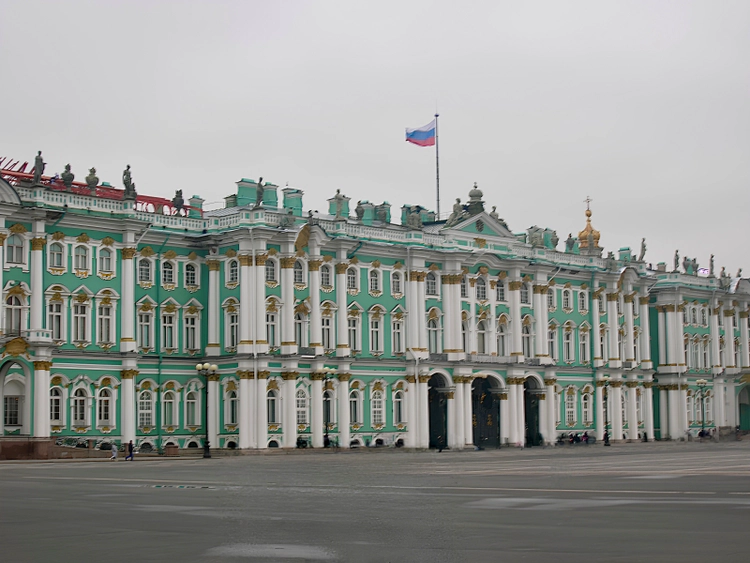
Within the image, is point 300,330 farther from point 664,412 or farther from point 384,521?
point 384,521

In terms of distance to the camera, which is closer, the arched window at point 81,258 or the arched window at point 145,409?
the arched window at point 81,258

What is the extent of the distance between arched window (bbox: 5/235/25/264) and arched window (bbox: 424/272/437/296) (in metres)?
29.2

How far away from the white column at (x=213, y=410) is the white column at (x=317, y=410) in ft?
19.0

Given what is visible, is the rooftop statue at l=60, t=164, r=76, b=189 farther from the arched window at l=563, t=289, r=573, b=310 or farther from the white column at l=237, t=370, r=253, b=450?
the arched window at l=563, t=289, r=573, b=310

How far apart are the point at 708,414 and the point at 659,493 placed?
8832cm

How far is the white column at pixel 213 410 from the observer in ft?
238

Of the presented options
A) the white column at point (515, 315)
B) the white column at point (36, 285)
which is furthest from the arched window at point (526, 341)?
the white column at point (36, 285)

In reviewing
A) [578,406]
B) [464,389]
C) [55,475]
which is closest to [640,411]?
[578,406]

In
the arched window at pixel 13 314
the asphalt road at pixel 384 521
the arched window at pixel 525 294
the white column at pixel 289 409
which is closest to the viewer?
the asphalt road at pixel 384 521

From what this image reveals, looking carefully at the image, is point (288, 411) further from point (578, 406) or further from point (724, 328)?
point (724, 328)

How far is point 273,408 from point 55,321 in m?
14.3

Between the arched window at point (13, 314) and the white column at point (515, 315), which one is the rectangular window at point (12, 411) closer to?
the arched window at point (13, 314)

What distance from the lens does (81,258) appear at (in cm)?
6731

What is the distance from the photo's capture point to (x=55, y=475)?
37719 millimetres
